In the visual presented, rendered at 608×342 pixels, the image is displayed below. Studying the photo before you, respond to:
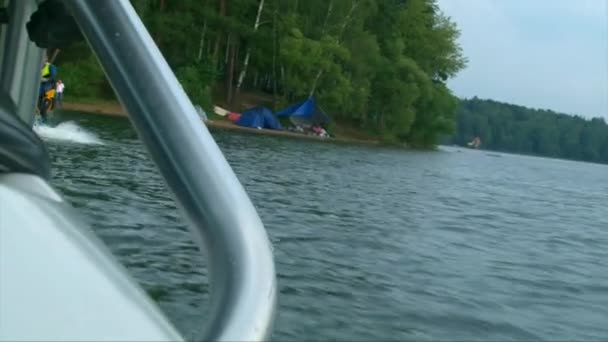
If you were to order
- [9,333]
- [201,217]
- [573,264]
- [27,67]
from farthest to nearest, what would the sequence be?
[573,264], [27,67], [201,217], [9,333]

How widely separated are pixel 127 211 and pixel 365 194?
6505 mm

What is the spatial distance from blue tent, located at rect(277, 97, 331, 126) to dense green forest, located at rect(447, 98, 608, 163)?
84.2 m

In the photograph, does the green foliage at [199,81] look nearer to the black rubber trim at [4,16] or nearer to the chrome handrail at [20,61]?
the chrome handrail at [20,61]

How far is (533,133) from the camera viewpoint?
139 m

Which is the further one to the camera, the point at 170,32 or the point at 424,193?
the point at 170,32

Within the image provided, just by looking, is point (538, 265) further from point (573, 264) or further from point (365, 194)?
point (365, 194)

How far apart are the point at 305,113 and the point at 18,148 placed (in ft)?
155

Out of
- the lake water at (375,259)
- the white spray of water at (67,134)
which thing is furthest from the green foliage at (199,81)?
the lake water at (375,259)

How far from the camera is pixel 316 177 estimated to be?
53.9 ft

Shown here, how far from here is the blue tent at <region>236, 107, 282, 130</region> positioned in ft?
146

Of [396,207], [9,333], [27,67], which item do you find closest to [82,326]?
[9,333]

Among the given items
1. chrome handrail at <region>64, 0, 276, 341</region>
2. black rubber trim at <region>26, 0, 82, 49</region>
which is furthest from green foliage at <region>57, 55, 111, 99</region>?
chrome handrail at <region>64, 0, 276, 341</region>

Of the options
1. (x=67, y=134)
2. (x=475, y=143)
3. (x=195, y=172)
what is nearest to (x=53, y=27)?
(x=195, y=172)

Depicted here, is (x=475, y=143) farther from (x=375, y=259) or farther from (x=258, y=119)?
(x=375, y=259)
